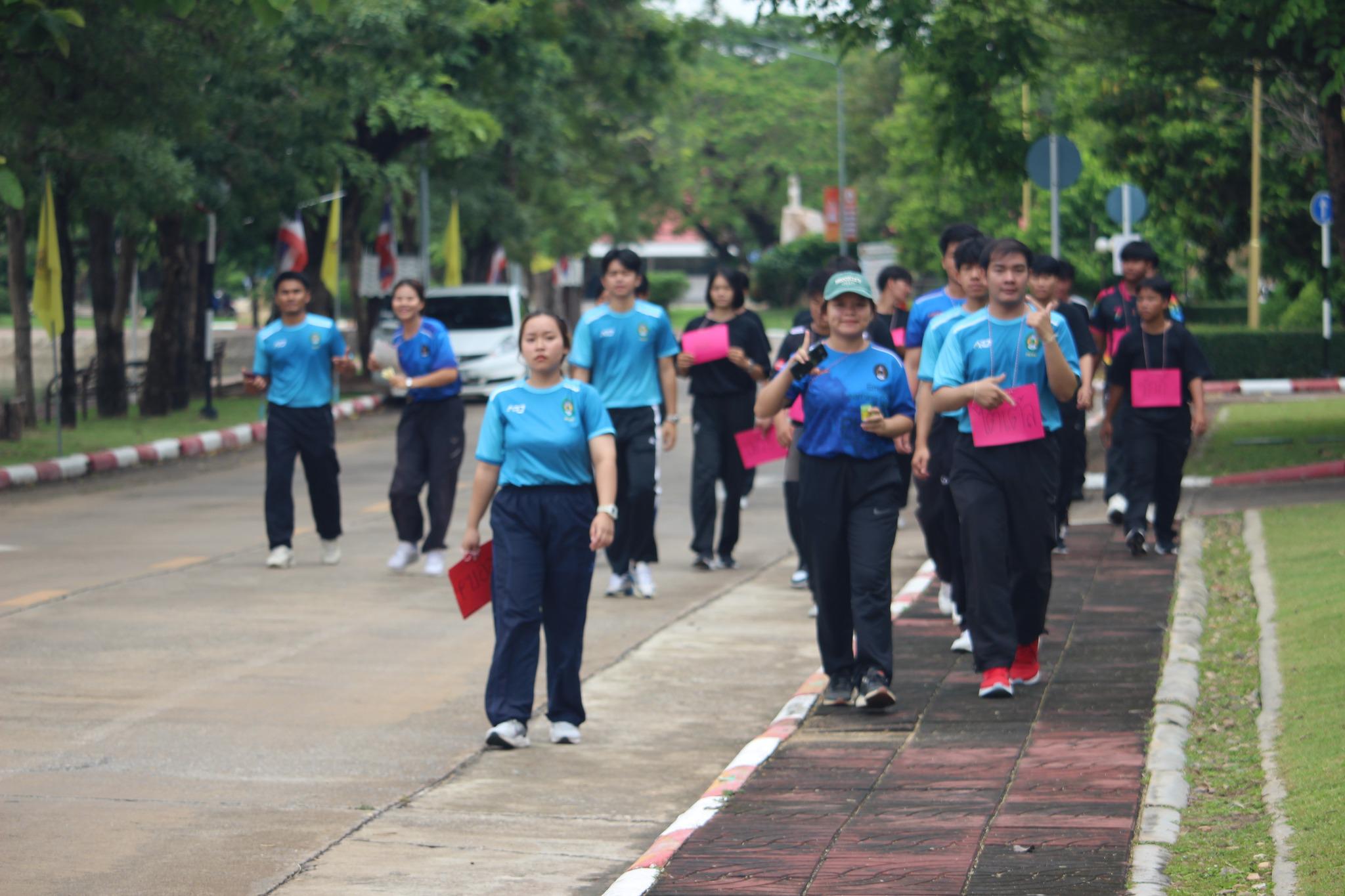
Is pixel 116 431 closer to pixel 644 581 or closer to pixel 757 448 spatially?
pixel 644 581

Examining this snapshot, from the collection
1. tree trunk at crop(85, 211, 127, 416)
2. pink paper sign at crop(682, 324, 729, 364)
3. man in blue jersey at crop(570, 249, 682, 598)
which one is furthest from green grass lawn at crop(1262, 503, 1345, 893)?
tree trunk at crop(85, 211, 127, 416)

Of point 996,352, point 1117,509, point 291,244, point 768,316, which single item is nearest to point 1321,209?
point 1117,509

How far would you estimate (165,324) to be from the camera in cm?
2558

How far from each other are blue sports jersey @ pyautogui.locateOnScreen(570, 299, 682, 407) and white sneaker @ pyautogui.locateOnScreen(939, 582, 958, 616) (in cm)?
204

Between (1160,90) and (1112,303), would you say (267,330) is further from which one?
(1160,90)

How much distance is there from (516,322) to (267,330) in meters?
17.9

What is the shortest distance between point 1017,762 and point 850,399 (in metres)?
1.64

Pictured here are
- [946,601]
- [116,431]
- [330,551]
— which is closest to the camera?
[946,601]

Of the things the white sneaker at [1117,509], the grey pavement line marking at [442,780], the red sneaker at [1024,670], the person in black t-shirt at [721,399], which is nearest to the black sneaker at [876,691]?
the red sneaker at [1024,670]

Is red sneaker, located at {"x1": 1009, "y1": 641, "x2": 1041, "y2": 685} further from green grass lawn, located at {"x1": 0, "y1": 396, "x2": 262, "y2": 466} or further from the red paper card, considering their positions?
green grass lawn, located at {"x1": 0, "y1": 396, "x2": 262, "y2": 466}

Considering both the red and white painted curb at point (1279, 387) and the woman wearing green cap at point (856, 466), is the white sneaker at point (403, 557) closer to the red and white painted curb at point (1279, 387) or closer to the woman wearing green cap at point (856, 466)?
the woman wearing green cap at point (856, 466)

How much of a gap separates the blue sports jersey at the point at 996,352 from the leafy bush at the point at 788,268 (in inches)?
2428

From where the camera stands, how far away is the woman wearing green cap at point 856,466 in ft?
26.1

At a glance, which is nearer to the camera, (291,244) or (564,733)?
(564,733)
